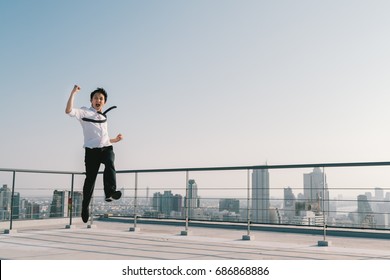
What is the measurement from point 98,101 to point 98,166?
Result: 0.51 m

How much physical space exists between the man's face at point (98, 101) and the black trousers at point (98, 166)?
32 centimetres

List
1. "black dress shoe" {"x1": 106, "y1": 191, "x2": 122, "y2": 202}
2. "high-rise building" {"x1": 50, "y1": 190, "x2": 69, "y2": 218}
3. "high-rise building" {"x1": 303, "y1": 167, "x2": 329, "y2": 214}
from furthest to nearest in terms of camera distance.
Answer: "high-rise building" {"x1": 50, "y1": 190, "x2": 69, "y2": 218}, "high-rise building" {"x1": 303, "y1": 167, "x2": 329, "y2": 214}, "black dress shoe" {"x1": 106, "y1": 191, "x2": 122, "y2": 202}

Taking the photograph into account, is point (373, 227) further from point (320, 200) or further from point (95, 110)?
point (95, 110)

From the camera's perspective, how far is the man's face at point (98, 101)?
2.99 meters

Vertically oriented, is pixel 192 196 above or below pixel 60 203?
above

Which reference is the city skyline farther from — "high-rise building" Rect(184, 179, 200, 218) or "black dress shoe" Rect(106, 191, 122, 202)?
"black dress shoe" Rect(106, 191, 122, 202)

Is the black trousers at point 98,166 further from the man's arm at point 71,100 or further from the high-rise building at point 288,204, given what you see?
the high-rise building at point 288,204

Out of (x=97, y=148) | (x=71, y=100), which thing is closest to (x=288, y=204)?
(x=97, y=148)

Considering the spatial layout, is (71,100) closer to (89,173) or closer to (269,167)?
(89,173)

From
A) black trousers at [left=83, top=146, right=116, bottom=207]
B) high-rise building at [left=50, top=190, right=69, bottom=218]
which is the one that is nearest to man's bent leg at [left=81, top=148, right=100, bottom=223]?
black trousers at [left=83, top=146, right=116, bottom=207]

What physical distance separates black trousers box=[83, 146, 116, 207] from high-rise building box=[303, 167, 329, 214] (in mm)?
2967

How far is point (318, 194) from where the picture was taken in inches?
204

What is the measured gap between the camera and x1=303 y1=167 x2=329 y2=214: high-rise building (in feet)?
16.4
